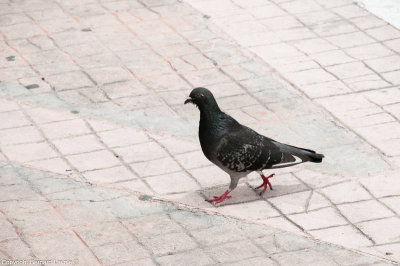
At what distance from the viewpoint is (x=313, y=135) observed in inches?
369

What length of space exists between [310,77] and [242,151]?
3204 millimetres

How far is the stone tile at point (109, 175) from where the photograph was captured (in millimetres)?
8500

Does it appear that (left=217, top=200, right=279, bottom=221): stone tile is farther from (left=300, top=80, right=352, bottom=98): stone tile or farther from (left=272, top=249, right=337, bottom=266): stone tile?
(left=300, top=80, right=352, bottom=98): stone tile

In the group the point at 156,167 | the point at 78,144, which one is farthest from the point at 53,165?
the point at 156,167

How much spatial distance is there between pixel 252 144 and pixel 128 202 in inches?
52.7

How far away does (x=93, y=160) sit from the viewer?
349 inches

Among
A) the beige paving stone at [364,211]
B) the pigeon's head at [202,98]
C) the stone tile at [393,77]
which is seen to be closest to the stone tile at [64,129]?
the pigeon's head at [202,98]

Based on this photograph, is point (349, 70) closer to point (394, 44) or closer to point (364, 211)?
point (394, 44)

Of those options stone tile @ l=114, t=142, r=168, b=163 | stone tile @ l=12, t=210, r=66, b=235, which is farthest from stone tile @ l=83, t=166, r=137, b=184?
stone tile @ l=12, t=210, r=66, b=235

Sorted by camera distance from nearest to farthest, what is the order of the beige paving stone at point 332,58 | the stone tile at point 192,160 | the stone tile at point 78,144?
the stone tile at point 192,160, the stone tile at point 78,144, the beige paving stone at point 332,58

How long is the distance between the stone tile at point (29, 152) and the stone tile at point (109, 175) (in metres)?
0.62

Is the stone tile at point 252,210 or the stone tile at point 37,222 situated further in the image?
the stone tile at point 252,210

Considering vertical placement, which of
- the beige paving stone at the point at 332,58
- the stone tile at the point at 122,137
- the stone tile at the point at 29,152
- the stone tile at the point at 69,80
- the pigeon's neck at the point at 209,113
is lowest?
the stone tile at the point at 29,152

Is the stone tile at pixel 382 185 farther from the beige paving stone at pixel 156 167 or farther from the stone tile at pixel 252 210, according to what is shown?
the beige paving stone at pixel 156 167
